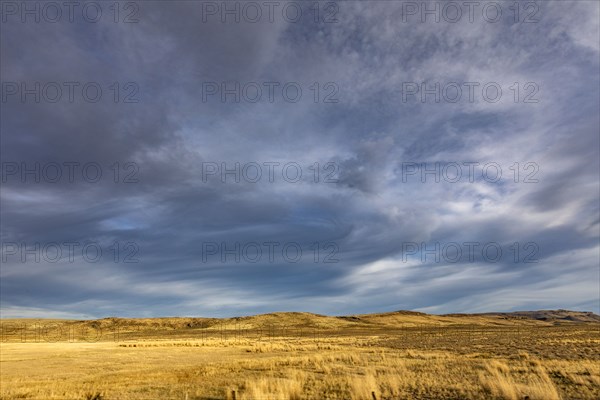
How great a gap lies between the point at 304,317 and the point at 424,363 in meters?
139

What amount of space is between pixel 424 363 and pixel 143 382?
1454 centimetres

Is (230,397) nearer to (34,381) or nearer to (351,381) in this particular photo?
(351,381)

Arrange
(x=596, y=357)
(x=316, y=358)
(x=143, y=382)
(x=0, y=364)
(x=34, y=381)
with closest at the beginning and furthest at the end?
(x=143, y=382), (x=34, y=381), (x=596, y=357), (x=316, y=358), (x=0, y=364)

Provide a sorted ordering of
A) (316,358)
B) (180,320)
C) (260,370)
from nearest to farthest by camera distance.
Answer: (260,370) → (316,358) → (180,320)

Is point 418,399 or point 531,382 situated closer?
point 418,399

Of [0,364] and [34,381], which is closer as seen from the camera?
[34,381]

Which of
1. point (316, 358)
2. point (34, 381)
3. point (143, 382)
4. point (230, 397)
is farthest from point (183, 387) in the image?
point (316, 358)

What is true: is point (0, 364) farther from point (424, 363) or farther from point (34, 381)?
point (424, 363)

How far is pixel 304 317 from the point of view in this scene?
160625 mm

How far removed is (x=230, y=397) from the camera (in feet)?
49.2

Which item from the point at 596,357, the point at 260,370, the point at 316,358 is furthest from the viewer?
the point at 316,358

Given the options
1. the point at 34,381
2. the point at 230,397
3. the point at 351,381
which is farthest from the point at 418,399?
the point at 34,381

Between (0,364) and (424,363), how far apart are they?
1145 inches

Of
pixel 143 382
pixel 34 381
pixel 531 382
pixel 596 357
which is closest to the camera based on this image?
pixel 531 382
